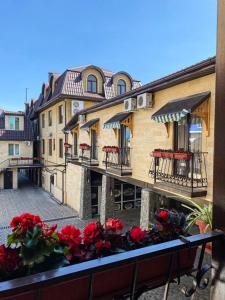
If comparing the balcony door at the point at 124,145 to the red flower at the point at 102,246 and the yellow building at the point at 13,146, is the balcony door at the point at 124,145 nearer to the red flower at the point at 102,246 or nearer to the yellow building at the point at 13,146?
the red flower at the point at 102,246

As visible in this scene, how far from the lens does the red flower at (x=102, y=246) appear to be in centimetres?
175

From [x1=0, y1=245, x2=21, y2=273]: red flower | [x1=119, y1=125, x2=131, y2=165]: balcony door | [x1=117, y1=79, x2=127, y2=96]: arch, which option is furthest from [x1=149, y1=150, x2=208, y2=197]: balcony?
[x1=117, y1=79, x2=127, y2=96]: arch

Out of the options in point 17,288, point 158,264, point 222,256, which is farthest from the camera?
point 158,264

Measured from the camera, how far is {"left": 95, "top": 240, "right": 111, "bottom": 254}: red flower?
69.1 inches

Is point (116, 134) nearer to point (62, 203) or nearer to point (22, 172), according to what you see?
point (62, 203)

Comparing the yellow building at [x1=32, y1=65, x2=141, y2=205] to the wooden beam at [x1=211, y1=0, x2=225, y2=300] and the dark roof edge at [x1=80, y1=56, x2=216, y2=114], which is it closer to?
the dark roof edge at [x1=80, y1=56, x2=216, y2=114]

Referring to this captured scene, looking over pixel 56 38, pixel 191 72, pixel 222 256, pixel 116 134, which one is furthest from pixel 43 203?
pixel 222 256

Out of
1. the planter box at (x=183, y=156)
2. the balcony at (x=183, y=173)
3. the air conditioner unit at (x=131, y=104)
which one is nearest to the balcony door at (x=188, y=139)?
the balcony at (x=183, y=173)

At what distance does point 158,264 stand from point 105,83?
2007 cm

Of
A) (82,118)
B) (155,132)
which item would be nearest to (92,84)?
(82,118)

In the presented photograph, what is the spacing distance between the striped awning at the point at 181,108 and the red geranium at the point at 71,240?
192 inches

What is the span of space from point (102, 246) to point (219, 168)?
1.02 meters

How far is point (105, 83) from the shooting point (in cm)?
2073

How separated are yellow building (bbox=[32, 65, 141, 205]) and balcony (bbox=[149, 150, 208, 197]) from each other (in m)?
9.85
